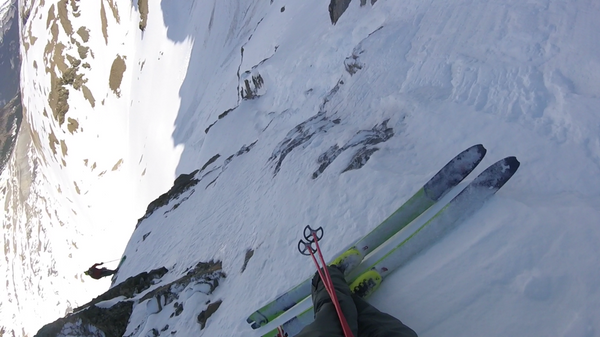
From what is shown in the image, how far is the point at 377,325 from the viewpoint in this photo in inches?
111

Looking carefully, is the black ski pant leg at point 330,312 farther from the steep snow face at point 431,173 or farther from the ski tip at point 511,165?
the ski tip at point 511,165

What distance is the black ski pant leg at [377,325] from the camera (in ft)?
8.68

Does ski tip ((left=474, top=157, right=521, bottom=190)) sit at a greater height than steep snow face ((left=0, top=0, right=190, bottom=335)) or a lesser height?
lesser

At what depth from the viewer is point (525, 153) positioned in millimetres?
4430

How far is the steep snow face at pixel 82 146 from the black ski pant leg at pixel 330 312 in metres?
21.6

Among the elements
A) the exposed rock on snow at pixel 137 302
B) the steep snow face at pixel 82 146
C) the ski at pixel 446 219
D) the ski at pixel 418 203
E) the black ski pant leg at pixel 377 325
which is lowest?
the black ski pant leg at pixel 377 325

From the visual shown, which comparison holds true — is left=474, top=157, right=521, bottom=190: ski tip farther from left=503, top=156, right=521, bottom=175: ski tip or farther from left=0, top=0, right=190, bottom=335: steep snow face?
left=0, top=0, right=190, bottom=335: steep snow face

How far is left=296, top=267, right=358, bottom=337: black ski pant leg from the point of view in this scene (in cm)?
271

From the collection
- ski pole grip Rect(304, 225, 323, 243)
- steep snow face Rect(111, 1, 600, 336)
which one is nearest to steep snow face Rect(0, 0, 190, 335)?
steep snow face Rect(111, 1, 600, 336)

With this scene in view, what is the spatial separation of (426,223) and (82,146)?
4012 cm

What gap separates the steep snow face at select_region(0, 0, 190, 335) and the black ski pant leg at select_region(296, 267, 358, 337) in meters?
21.6

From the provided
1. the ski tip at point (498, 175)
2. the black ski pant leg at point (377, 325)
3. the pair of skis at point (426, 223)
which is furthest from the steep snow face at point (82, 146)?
the black ski pant leg at point (377, 325)

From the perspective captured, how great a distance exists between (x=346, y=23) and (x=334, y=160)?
7.23 meters

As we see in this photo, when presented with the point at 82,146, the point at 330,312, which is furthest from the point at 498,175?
the point at 82,146
